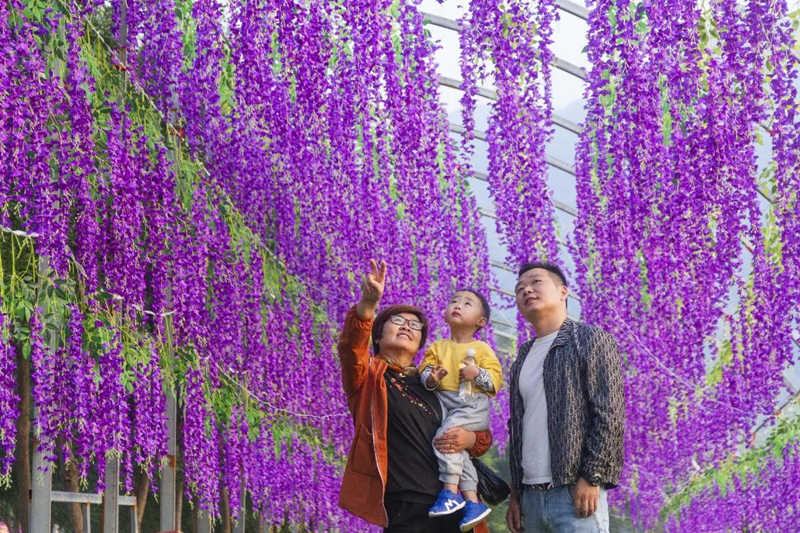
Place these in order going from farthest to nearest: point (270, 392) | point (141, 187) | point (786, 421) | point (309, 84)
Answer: point (786, 421) < point (270, 392) < point (309, 84) < point (141, 187)

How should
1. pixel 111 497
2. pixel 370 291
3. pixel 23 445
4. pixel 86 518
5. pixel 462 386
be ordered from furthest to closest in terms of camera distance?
pixel 86 518, pixel 111 497, pixel 23 445, pixel 462 386, pixel 370 291

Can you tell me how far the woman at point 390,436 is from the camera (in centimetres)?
320

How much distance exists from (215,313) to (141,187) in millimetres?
1542

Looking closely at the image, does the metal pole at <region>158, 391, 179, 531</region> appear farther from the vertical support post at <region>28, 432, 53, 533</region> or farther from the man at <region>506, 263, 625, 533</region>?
the man at <region>506, 263, 625, 533</region>

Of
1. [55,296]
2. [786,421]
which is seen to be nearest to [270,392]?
[55,296]

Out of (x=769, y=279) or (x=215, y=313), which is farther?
(x=215, y=313)

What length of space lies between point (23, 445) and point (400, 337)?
3186 millimetres

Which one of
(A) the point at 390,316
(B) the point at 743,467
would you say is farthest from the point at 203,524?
(A) the point at 390,316

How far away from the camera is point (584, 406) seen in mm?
2980

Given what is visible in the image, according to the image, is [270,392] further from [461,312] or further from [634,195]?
[461,312]

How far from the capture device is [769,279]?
5395 millimetres

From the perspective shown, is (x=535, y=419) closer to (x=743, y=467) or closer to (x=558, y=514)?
(x=558, y=514)

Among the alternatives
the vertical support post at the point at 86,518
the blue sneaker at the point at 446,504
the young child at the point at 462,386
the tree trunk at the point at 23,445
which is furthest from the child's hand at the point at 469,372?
the vertical support post at the point at 86,518

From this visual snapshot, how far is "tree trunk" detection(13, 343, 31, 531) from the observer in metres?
5.56
